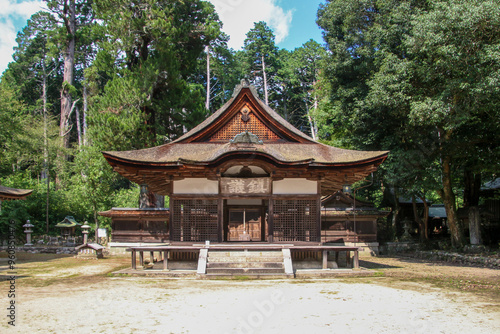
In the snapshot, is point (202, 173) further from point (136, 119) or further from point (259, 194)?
point (136, 119)

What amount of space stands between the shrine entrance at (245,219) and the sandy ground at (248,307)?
6882 millimetres

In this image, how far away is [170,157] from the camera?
15.4m

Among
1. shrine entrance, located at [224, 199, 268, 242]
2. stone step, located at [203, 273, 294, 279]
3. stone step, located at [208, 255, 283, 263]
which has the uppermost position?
shrine entrance, located at [224, 199, 268, 242]

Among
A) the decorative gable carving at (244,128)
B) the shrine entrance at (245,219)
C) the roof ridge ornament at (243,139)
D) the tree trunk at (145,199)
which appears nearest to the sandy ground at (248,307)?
the roof ridge ornament at (243,139)

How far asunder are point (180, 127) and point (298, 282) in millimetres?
20412

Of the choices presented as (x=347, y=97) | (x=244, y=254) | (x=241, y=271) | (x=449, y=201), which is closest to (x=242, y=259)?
(x=244, y=254)

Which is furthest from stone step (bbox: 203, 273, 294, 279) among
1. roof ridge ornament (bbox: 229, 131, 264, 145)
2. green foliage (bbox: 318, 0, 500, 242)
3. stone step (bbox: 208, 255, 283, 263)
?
green foliage (bbox: 318, 0, 500, 242)

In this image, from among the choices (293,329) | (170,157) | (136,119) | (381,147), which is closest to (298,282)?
(293,329)

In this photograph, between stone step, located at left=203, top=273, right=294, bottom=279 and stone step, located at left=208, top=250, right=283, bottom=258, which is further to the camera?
stone step, located at left=208, top=250, right=283, bottom=258

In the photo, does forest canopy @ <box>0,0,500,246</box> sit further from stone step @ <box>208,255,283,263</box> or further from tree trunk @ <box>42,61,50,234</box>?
stone step @ <box>208,255,283,263</box>

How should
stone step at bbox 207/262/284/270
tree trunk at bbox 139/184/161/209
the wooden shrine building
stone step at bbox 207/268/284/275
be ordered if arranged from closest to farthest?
stone step at bbox 207/268/284/275, stone step at bbox 207/262/284/270, the wooden shrine building, tree trunk at bbox 139/184/161/209

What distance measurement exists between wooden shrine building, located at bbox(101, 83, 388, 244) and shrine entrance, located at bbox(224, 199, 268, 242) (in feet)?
7.71

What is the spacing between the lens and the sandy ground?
266 inches

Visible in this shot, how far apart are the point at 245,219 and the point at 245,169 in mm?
3790
